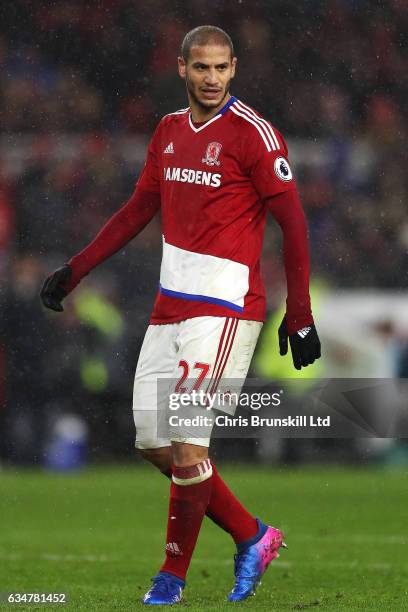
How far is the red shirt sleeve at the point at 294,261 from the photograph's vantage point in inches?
202

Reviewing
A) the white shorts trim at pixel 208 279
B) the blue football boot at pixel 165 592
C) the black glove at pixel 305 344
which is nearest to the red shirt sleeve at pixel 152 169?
the white shorts trim at pixel 208 279

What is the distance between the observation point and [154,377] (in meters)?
5.34

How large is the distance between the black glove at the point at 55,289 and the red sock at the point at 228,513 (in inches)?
35.2

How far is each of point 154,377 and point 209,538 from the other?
3245mm

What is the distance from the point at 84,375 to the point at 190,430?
654 cm

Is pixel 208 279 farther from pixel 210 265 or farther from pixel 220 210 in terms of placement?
pixel 220 210

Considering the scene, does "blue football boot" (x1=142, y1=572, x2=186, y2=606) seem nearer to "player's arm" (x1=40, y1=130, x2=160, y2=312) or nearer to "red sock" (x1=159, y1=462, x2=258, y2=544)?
"red sock" (x1=159, y1=462, x2=258, y2=544)

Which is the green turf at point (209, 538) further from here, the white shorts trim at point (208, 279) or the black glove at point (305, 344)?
the white shorts trim at point (208, 279)

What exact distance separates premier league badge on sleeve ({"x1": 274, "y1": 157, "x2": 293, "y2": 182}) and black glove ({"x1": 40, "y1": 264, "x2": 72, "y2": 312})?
3.31 feet

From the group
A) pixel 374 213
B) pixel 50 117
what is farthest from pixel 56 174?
pixel 374 213

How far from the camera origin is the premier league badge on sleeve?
202 inches

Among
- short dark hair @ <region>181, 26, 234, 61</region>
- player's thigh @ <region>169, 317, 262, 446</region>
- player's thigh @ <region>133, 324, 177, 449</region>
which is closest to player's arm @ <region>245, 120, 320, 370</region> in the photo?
player's thigh @ <region>169, 317, 262, 446</region>

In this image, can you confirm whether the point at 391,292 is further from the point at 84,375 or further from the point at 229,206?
the point at 229,206

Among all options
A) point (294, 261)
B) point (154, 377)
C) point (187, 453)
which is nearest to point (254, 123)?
point (294, 261)
